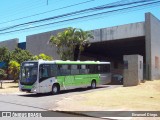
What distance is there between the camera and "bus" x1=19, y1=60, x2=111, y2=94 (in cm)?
2486

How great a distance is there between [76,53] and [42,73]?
24.4 m

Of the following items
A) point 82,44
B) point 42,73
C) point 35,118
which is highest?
point 82,44

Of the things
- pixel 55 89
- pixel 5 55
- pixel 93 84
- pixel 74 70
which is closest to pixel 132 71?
pixel 93 84

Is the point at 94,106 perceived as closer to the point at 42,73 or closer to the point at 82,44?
the point at 42,73

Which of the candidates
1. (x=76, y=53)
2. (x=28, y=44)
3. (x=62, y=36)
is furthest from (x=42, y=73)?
(x=28, y=44)

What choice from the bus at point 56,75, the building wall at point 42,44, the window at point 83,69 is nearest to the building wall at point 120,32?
the building wall at point 42,44

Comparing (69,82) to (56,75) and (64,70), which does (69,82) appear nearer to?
(64,70)

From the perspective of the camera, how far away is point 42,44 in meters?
51.5

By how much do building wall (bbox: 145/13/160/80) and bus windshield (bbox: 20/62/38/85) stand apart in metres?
16.0

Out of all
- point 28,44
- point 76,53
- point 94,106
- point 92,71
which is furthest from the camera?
point 28,44

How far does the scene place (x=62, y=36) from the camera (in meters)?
43.5

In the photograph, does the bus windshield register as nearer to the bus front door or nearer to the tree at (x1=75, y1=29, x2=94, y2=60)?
the bus front door

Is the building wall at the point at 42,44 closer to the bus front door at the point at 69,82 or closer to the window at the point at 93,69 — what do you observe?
the window at the point at 93,69

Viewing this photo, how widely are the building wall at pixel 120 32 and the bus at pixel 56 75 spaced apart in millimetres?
9201
